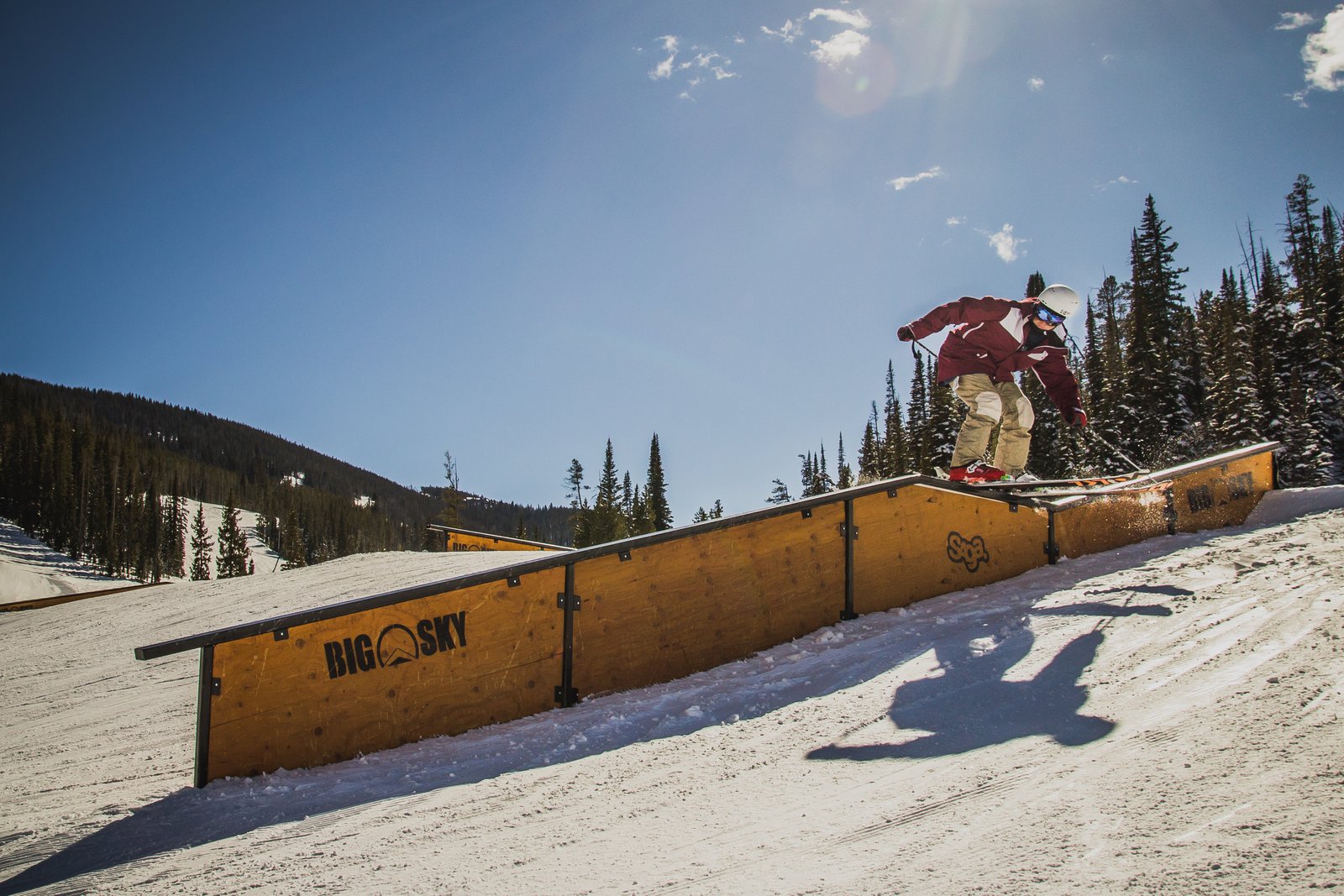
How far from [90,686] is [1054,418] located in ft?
152

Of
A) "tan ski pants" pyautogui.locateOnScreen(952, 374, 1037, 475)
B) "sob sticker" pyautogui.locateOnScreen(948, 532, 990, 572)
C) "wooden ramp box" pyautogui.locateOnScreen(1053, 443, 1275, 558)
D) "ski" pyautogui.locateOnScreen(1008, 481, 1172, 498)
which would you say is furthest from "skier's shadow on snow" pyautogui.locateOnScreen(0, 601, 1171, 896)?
"tan ski pants" pyautogui.locateOnScreen(952, 374, 1037, 475)

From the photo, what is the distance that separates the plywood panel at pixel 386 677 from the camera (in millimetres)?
4152

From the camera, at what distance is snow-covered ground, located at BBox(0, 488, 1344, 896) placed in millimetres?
2189

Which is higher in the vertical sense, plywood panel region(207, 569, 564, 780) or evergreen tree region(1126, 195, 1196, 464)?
evergreen tree region(1126, 195, 1196, 464)

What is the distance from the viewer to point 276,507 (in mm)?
125938

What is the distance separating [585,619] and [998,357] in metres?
6.08

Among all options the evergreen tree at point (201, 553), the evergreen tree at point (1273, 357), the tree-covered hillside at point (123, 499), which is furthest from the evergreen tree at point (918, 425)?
the evergreen tree at point (201, 553)

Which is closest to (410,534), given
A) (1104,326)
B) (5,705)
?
(1104,326)

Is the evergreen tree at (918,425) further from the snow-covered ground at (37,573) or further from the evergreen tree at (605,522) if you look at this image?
the snow-covered ground at (37,573)

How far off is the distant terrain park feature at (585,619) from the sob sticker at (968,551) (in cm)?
1

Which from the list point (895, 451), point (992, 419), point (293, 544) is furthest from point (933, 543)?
point (293, 544)

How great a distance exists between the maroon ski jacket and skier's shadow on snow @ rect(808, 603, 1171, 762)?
167 inches

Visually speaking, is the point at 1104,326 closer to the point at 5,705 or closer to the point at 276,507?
→ the point at 5,705

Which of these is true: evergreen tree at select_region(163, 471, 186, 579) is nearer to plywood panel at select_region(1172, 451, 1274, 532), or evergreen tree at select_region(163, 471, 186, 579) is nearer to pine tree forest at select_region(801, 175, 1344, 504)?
pine tree forest at select_region(801, 175, 1344, 504)
